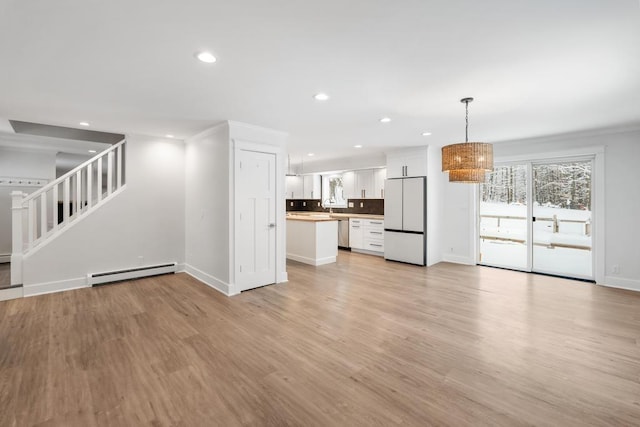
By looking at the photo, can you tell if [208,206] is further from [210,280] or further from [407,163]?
[407,163]

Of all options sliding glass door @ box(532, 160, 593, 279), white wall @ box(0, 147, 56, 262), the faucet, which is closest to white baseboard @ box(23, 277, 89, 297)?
white wall @ box(0, 147, 56, 262)

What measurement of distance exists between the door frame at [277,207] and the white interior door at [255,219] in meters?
0.05

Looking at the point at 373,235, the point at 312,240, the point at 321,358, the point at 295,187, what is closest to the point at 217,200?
the point at 312,240

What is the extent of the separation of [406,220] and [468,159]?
3180 millimetres

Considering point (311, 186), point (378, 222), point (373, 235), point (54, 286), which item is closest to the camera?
point (54, 286)

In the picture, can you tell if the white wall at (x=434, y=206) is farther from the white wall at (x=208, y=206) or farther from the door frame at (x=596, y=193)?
the white wall at (x=208, y=206)

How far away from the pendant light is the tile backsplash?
449cm

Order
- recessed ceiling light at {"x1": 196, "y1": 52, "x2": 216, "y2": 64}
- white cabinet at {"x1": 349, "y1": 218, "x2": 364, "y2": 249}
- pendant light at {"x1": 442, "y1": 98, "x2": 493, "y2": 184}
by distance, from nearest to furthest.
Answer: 1. recessed ceiling light at {"x1": 196, "y1": 52, "x2": 216, "y2": 64}
2. pendant light at {"x1": 442, "y1": 98, "x2": 493, "y2": 184}
3. white cabinet at {"x1": 349, "y1": 218, "x2": 364, "y2": 249}

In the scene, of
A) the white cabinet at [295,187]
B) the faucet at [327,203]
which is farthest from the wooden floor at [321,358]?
the white cabinet at [295,187]

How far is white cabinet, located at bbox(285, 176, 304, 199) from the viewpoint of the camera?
949 centimetres

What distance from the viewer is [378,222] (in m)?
7.14

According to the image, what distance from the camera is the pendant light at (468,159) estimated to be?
309cm

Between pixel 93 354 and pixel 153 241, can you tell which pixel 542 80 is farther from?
pixel 153 241

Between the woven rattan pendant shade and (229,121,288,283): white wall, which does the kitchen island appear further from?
the woven rattan pendant shade
